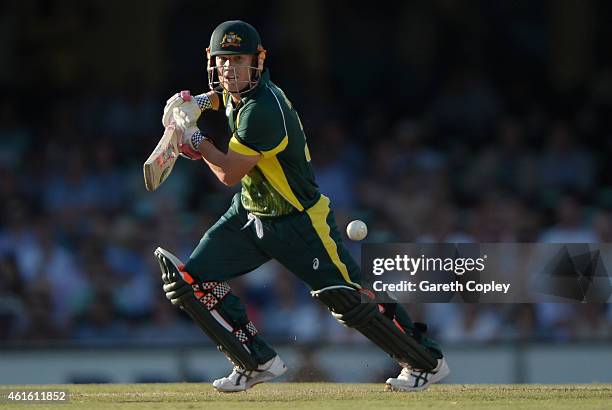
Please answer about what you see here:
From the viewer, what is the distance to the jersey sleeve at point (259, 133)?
6453mm

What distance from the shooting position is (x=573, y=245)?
7465 millimetres

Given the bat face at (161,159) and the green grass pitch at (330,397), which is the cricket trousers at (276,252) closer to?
the green grass pitch at (330,397)

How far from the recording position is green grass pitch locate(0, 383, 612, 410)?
6348mm

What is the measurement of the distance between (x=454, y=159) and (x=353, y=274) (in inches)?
197

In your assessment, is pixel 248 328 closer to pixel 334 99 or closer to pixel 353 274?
pixel 353 274

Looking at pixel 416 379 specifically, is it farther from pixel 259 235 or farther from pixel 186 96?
pixel 186 96

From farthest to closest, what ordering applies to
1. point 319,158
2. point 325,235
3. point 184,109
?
point 319,158
point 325,235
point 184,109

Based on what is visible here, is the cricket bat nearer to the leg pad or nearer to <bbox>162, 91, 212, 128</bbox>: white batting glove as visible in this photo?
<bbox>162, 91, 212, 128</bbox>: white batting glove

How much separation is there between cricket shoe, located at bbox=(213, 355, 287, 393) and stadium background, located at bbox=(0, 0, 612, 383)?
129cm

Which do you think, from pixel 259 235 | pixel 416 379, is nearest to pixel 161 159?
pixel 259 235

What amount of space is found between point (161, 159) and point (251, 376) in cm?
124

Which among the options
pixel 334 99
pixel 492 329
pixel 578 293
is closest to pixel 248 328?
pixel 578 293

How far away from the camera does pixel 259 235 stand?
6.72m

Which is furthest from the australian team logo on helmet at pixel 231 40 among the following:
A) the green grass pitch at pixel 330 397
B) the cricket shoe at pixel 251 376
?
the green grass pitch at pixel 330 397
